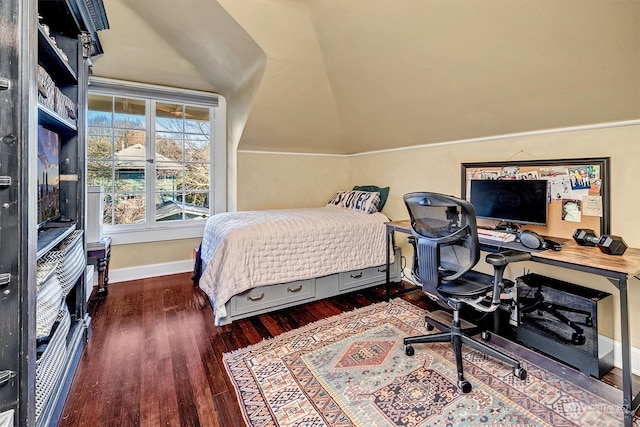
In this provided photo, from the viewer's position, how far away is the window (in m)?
3.31

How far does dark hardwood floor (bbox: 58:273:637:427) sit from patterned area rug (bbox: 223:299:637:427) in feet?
0.46

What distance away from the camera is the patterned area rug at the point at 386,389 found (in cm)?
149

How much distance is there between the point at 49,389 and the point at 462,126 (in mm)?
3169

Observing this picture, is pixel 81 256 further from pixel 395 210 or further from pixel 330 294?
pixel 395 210

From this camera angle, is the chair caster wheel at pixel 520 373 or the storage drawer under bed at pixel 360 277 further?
the storage drawer under bed at pixel 360 277

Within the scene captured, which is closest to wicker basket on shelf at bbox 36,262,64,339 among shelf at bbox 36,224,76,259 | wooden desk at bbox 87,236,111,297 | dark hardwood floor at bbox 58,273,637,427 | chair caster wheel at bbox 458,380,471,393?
shelf at bbox 36,224,76,259

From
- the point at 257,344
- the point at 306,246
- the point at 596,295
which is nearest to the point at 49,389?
the point at 257,344

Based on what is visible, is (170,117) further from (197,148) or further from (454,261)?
(454,261)

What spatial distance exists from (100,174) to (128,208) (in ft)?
1.45

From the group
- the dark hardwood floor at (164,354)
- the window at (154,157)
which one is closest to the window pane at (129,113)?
the window at (154,157)

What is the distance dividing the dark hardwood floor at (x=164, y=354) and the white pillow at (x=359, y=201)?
0.88 m

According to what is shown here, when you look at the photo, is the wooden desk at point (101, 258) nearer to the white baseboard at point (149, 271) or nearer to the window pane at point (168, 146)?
the white baseboard at point (149, 271)

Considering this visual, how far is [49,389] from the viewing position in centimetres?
136

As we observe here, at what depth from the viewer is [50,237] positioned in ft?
4.93
